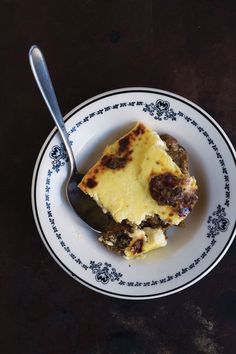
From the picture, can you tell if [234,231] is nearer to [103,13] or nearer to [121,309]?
[121,309]

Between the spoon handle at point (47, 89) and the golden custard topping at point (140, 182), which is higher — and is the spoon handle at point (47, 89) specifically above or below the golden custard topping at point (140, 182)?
above

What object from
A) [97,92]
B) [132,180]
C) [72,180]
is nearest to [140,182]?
[132,180]

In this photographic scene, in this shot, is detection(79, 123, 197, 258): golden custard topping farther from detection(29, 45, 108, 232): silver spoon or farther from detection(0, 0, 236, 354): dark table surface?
detection(0, 0, 236, 354): dark table surface

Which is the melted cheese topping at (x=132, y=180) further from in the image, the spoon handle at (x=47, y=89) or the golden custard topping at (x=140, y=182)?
the spoon handle at (x=47, y=89)

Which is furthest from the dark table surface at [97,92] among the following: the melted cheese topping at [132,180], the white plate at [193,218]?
the melted cheese topping at [132,180]

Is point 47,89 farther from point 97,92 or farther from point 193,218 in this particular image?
point 193,218

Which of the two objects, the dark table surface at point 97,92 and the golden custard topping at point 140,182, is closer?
the golden custard topping at point 140,182

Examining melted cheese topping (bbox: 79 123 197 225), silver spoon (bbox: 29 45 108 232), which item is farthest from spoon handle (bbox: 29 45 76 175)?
melted cheese topping (bbox: 79 123 197 225)
